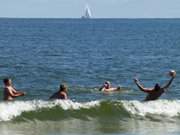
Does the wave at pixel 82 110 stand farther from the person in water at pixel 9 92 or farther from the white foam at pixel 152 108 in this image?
the person in water at pixel 9 92

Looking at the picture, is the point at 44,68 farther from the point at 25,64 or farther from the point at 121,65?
the point at 121,65

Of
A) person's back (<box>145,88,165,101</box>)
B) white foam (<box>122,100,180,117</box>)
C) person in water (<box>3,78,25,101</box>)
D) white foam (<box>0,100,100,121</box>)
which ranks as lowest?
white foam (<box>122,100,180,117</box>)

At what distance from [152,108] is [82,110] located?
8.48 ft

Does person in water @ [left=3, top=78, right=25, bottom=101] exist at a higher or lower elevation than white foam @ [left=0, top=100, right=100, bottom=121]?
higher

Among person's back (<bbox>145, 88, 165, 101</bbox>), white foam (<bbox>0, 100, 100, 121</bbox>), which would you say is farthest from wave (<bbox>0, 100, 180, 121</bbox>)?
person's back (<bbox>145, 88, 165, 101</bbox>)

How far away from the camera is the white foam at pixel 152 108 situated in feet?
77.2

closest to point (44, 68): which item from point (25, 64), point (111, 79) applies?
point (25, 64)

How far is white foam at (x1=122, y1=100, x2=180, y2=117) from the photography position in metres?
23.5

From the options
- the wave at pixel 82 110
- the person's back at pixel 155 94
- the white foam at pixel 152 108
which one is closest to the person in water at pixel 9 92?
the wave at pixel 82 110

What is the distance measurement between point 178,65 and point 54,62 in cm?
873

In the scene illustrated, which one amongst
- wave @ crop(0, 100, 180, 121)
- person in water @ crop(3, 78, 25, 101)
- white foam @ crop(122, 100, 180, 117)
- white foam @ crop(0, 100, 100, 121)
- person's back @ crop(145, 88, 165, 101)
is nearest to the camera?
white foam @ crop(0, 100, 100, 121)

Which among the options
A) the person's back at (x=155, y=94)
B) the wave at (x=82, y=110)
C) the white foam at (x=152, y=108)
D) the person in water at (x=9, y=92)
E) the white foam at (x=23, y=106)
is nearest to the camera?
the white foam at (x=23, y=106)

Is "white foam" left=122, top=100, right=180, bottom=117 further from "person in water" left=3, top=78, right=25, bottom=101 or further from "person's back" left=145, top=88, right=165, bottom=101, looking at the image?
"person in water" left=3, top=78, right=25, bottom=101

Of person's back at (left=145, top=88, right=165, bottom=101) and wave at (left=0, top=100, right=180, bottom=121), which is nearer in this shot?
wave at (left=0, top=100, right=180, bottom=121)
